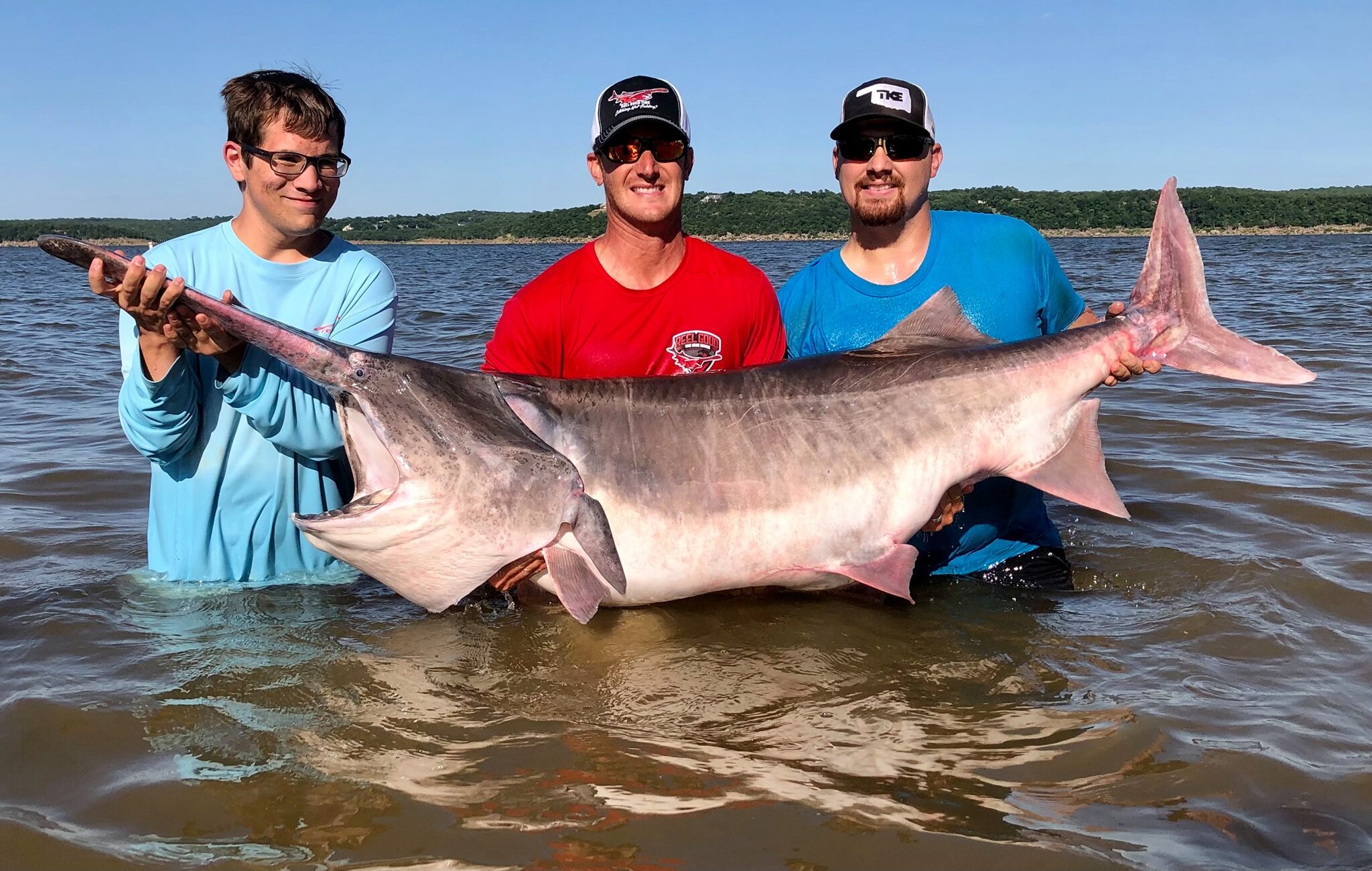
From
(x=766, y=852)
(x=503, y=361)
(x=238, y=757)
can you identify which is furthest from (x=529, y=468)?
(x=766, y=852)

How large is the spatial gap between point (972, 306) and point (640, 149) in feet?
5.61

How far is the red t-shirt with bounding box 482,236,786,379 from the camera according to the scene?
450cm

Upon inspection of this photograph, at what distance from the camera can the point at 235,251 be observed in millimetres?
4129

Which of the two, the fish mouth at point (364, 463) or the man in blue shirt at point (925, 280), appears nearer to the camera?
the fish mouth at point (364, 463)

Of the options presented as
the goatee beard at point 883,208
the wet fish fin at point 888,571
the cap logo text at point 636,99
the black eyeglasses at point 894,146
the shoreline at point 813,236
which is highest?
the shoreline at point 813,236

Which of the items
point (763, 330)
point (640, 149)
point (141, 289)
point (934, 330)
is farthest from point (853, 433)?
point (141, 289)

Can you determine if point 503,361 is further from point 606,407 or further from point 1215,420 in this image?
point 1215,420

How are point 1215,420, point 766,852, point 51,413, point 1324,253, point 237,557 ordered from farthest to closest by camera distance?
point 1324,253
point 51,413
point 1215,420
point 237,557
point 766,852

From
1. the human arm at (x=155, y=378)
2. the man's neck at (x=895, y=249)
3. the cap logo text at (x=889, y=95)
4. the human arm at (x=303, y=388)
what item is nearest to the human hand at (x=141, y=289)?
the human arm at (x=155, y=378)

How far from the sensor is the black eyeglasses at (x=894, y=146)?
4.82 m

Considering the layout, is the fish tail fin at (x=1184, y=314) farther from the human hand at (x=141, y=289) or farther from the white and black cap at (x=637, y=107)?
the human hand at (x=141, y=289)

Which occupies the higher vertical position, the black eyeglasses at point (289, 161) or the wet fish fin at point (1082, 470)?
the black eyeglasses at point (289, 161)

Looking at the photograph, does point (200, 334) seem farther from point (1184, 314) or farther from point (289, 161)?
point (1184, 314)

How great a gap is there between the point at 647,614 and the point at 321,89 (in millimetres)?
2587
